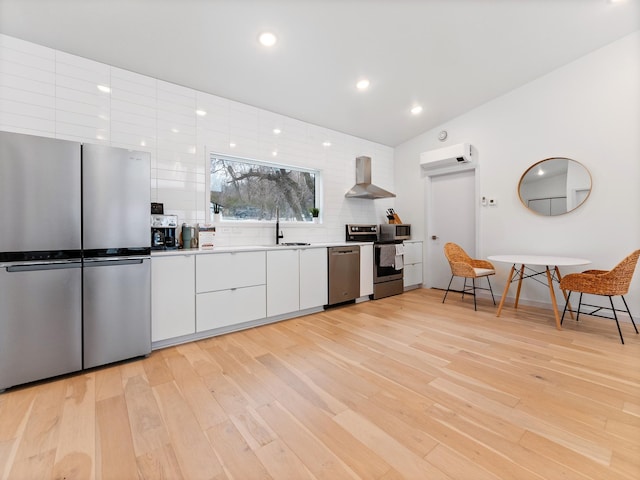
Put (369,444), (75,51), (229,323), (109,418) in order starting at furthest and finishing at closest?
(229,323)
(75,51)
(109,418)
(369,444)

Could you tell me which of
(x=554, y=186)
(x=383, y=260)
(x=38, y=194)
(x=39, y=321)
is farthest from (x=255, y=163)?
(x=554, y=186)

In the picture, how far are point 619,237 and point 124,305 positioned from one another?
17.5ft

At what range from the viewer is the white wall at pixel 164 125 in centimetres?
238

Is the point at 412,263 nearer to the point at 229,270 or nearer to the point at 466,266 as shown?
the point at 466,266

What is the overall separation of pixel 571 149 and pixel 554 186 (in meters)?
0.49

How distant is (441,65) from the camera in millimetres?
3330

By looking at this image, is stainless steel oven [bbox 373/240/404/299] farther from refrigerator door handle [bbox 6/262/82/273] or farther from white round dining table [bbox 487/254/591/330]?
refrigerator door handle [bbox 6/262/82/273]

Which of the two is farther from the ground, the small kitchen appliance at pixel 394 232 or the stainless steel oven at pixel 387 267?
the small kitchen appliance at pixel 394 232

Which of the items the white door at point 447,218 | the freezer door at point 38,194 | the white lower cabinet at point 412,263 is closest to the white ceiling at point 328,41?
the freezer door at point 38,194

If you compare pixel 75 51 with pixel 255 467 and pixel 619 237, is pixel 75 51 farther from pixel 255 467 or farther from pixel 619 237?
pixel 619 237

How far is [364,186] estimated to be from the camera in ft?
15.4

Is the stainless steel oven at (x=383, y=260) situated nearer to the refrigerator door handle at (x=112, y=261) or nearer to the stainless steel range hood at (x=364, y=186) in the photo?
the stainless steel range hood at (x=364, y=186)

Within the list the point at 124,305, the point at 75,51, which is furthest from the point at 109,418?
the point at 75,51

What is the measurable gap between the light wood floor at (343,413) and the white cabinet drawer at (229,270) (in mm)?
594
